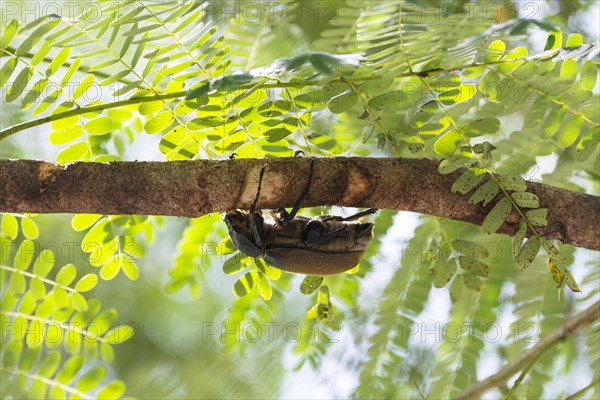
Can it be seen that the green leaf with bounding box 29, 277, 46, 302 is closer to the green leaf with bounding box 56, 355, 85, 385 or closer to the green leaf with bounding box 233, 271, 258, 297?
the green leaf with bounding box 56, 355, 85, 385

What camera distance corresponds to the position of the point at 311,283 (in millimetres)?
3031

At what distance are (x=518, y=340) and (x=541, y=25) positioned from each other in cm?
187

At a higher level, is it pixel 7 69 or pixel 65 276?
pixel 7 69

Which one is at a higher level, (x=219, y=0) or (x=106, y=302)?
(x=219, y=0)

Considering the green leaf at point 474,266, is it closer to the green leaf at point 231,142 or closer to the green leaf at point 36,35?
the green leaf at point 231,142

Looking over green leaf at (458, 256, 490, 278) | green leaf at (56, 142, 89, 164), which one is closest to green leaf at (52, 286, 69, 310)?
green leaf at (56, 142, 89, 164)

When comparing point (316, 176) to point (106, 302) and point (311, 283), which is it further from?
point (106, 302)

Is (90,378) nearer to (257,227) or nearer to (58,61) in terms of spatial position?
(257,227)

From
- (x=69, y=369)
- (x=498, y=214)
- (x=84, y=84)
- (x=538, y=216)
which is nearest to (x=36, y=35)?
(x=84, y=84)

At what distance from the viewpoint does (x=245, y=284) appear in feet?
9.89

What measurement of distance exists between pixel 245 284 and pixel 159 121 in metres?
0.76

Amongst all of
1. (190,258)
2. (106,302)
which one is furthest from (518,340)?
(106,302)

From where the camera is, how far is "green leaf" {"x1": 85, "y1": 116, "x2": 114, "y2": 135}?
2822 mm

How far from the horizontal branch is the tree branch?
10.9 inches
